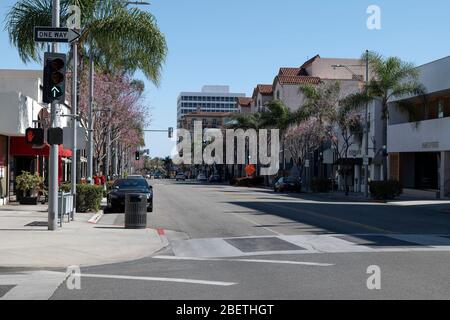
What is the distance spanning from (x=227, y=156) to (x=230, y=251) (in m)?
80.3

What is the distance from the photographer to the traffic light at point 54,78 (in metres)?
16.7

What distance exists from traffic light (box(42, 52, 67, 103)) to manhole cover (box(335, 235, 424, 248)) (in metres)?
8.51

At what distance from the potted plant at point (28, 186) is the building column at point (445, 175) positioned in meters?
25.6

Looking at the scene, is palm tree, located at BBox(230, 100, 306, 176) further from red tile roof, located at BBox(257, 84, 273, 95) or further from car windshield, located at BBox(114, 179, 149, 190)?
car windshield, located at BBox(114, 179, 149, 190)

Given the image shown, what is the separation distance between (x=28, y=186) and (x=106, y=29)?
8.25 m

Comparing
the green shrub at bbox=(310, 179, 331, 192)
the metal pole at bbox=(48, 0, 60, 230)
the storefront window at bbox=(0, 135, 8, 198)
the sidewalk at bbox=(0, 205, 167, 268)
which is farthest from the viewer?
the green shrub at bbox=(310, 179, 331, 192)

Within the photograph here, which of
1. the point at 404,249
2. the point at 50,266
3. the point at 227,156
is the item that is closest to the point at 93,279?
the point at 50,266

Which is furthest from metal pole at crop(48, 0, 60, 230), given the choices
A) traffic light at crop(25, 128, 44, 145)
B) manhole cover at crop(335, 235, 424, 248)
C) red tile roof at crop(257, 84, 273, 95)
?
red tile roof at crop(257, 84, 273, 95)

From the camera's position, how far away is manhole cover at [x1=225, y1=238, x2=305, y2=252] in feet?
Answer: 48.4

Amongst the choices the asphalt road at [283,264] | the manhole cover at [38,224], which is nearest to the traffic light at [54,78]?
the manhole cover at [38,224]

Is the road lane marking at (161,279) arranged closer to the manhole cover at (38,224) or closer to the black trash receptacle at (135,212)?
the black trash receptacle at (135,212)

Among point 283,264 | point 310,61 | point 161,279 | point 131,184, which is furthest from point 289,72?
point 161,279

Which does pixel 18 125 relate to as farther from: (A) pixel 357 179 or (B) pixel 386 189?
(A) pixel 357 179
